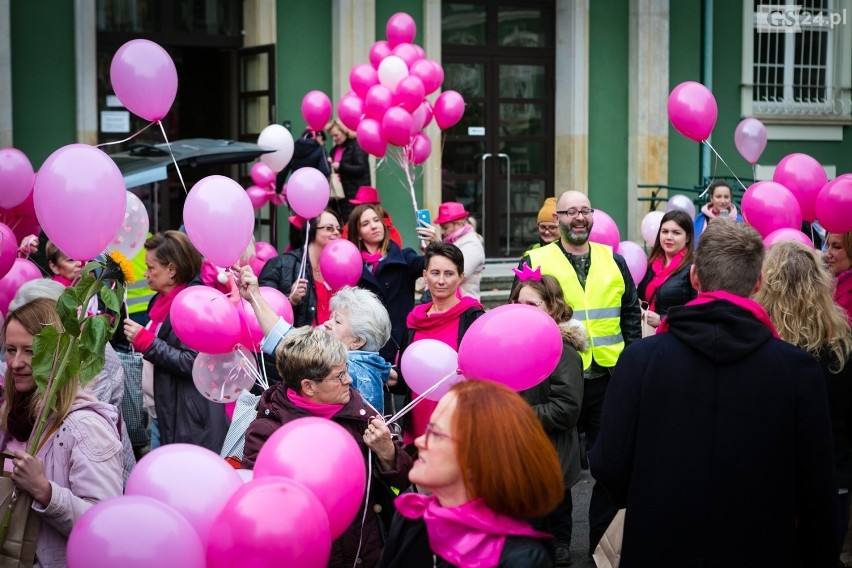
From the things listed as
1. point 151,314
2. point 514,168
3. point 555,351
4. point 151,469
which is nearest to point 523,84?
point 514,168

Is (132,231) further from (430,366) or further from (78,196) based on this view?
(430,366)

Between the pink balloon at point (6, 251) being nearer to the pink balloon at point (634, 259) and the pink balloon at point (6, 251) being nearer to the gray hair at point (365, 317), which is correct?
the gray hair at point (365, 317)

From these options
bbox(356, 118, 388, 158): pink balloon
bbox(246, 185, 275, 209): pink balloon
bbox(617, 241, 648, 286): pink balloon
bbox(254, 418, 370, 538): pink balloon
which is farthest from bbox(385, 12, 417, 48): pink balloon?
bbox(254, 418, 370, 538): pink balloon

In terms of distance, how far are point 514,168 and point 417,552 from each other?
1116cm

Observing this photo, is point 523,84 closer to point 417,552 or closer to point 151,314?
point 151,314

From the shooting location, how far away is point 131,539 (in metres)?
2.55

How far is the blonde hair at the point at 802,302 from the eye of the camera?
4055 mm

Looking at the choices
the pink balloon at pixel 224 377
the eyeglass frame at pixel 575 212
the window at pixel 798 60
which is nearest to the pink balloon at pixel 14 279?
the pink balloon at pixel 224 377

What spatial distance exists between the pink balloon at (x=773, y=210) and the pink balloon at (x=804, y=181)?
333mm

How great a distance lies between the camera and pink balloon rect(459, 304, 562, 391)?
370 cm

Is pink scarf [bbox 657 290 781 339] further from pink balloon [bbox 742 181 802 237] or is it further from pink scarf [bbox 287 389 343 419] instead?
pink balloon [bbox 742 181 802 237]

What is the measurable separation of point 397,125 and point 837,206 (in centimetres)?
333

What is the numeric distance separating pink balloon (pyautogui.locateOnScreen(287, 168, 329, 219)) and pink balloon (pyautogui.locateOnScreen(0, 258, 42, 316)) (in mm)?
1603

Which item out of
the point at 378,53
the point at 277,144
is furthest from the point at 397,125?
the point at 378,53
